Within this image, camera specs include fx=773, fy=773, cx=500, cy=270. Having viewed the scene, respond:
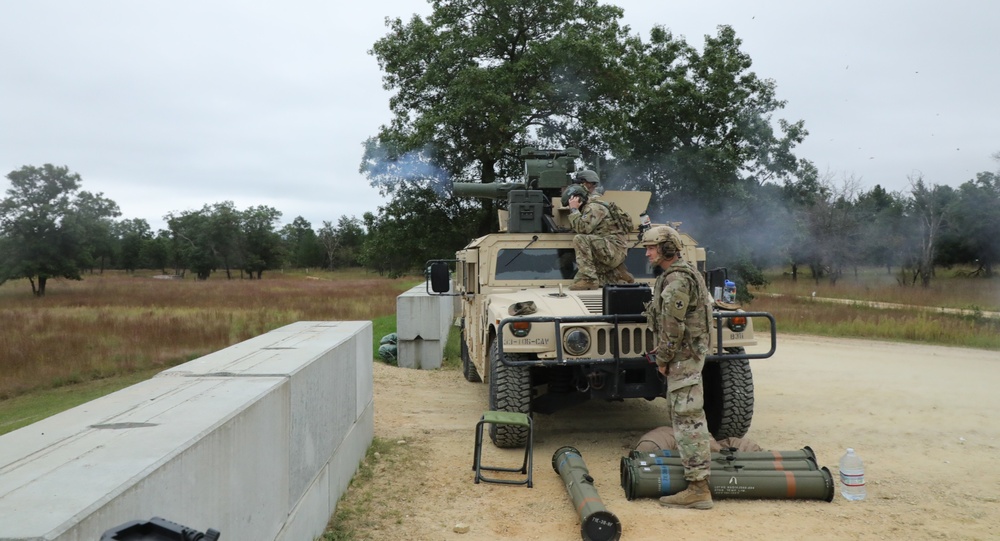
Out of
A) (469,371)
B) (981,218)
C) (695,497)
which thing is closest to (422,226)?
(469,371)

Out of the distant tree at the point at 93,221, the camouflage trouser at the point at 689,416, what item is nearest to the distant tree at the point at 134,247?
the distant tree at the point at 93,221

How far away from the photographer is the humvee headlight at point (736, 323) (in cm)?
562

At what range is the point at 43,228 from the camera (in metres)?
28.6

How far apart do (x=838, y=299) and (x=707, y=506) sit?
78.7 ft

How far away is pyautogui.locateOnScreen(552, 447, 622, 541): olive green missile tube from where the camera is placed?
13.2 ft

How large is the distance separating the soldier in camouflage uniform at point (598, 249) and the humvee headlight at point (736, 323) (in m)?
1.20

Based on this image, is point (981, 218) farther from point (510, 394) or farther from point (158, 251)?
point (158, 251)

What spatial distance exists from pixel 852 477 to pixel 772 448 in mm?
1430

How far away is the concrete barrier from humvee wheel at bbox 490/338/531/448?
1.33 metres

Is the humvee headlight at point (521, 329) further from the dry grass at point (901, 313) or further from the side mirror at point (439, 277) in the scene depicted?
the dry grass at point (901, 313)

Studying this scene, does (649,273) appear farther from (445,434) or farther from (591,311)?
(445,434)

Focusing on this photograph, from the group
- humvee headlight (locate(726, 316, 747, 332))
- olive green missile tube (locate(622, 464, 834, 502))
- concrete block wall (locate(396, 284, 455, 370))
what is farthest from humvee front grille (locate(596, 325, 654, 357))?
concrete block wall (locate(396, 284, 455, 370))

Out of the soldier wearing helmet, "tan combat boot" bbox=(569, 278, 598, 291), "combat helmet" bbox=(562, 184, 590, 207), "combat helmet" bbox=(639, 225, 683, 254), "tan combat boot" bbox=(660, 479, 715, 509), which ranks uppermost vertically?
the soldier wearing helmet

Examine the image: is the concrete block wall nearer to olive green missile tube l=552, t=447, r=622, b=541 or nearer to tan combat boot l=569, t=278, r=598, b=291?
tan combat boot l=569, t=278, r=598, b=291
